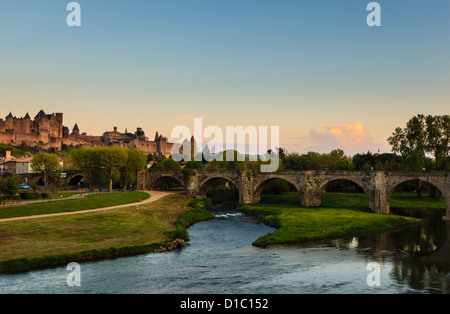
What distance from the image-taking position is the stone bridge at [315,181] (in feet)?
188

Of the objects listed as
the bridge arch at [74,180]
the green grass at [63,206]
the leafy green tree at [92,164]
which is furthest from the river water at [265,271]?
the bridge arch at [74,180]

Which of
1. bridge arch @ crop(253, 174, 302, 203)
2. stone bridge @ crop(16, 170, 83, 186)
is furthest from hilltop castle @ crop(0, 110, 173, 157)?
bridge arch @ crop(253, 174, 302, 203)

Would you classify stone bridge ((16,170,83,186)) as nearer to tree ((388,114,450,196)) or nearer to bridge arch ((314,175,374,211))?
bridge arch ((314,175,374,211))

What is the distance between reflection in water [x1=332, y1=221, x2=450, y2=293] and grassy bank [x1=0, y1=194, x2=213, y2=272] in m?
19.1

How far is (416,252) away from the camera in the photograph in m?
35.6

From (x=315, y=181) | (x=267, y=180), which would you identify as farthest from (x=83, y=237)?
(x=267, y=180)

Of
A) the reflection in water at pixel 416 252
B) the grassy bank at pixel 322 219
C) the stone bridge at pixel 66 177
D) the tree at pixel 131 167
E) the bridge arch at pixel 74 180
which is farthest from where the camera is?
the bridge arch at pixel 74 180

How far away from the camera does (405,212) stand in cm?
6038

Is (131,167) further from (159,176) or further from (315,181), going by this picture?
(315,181)

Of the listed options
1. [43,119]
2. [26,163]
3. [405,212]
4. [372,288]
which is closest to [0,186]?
[372,288]

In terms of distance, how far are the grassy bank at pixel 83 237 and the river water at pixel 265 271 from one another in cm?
164

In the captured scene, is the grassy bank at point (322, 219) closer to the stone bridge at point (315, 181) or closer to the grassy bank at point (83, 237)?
the stone bridge at point (315, 181)

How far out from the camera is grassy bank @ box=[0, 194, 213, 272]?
2956cm

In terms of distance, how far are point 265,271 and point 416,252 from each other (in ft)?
53.9
